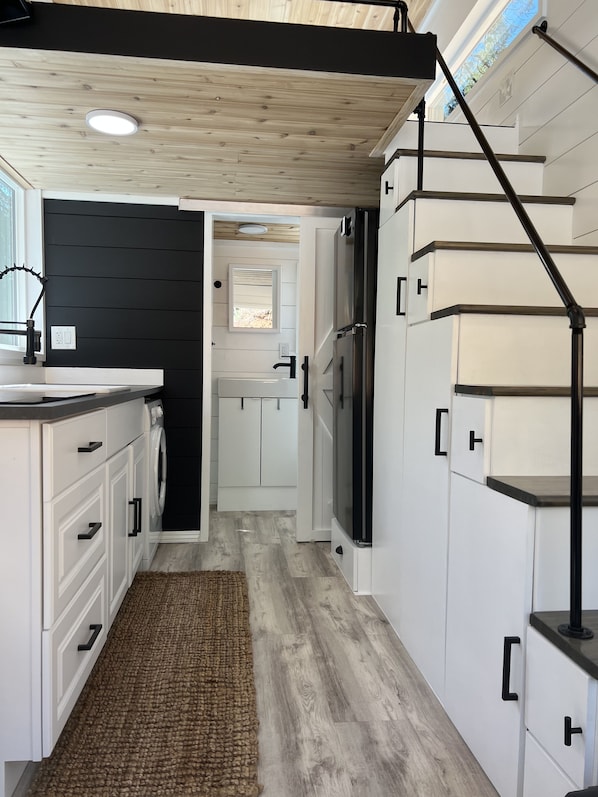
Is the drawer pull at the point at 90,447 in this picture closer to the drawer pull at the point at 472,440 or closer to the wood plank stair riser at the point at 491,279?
the drawer pull at the point at 472,440

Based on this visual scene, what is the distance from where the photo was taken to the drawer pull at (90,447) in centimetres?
147

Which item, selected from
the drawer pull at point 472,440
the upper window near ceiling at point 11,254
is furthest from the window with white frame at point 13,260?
the drawer pull at point 472,440

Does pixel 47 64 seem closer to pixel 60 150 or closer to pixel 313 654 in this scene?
pixel 60 150

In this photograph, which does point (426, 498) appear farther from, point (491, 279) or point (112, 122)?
point (112, 122)

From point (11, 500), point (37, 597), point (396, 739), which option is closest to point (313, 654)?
point (396, 739)

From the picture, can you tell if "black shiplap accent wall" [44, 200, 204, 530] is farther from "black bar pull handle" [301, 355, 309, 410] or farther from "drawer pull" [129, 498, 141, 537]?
"drawer pull" [129, 498, 141, 537]

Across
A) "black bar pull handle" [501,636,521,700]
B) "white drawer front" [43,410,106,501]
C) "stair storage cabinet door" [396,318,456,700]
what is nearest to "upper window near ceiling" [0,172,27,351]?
"white drawer front" [43,410,106,501]

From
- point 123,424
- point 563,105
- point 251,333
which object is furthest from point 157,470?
point 563,105

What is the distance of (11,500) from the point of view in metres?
1.18

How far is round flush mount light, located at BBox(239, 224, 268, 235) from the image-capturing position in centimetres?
394

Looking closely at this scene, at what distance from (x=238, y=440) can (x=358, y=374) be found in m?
1.64

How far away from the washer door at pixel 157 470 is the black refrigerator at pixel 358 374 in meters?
0.97

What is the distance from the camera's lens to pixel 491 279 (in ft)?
6.19

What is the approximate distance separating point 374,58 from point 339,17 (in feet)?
5.49
